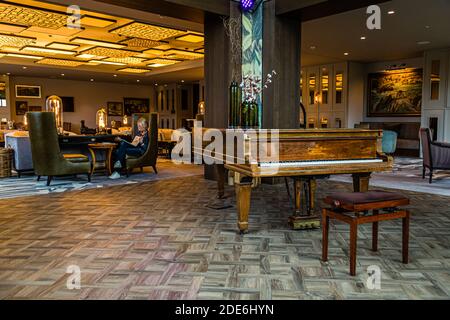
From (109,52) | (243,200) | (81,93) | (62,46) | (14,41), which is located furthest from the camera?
(81,93)

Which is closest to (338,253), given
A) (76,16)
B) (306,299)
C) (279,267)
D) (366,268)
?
(366,268)

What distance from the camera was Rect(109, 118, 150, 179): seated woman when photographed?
7566mm

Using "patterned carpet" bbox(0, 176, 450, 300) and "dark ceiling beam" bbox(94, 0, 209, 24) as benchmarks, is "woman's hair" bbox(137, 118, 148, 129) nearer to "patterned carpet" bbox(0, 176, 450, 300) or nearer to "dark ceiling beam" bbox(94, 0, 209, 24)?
"dark ceiling beam" bbox(94, 0, 209, 24)

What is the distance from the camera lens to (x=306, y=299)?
7.49 feet

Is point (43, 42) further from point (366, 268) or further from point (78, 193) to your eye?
point (366, 268)

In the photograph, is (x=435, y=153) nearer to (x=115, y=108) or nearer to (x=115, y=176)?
(x=115, y=176)

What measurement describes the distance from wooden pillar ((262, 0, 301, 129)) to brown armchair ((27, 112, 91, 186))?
357cm

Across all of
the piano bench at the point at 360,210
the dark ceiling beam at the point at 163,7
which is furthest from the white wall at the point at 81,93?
the piano bench at the point at 360,210

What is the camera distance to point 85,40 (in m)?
9.46

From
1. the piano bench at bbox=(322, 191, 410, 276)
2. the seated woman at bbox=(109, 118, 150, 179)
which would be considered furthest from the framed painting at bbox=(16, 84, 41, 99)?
the piano bench at bbox=(322, 191, 410, 276)

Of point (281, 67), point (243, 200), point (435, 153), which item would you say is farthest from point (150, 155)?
point (435, 153)

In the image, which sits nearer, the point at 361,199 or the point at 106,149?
the point at 361,199

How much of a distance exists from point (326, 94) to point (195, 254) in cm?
1202

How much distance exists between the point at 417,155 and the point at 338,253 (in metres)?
10.1
